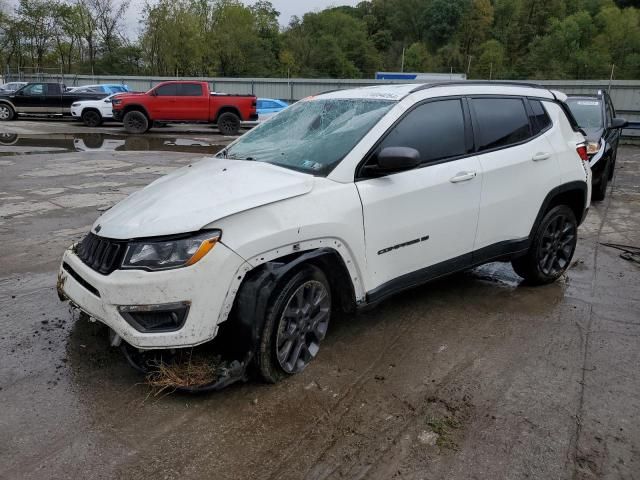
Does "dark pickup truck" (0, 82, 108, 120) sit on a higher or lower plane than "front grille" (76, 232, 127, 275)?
higher

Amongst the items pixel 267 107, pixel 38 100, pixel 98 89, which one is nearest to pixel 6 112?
pixel 38 100

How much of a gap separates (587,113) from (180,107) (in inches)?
556

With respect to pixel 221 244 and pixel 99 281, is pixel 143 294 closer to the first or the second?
pixel 99 281

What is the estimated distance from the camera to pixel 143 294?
2754mm

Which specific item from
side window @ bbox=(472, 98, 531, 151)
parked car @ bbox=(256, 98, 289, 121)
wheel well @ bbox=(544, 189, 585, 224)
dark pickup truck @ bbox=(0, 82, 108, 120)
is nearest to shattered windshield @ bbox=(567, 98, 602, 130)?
wheel well @ bbox=(544, 189, 585, 224)

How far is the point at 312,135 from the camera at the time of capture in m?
3.82

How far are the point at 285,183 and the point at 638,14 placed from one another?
82450mm

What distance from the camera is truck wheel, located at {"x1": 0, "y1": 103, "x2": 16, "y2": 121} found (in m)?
22.2

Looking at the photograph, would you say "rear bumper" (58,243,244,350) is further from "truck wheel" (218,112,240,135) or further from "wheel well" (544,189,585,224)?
"truck wheel" (218,112,240,135)

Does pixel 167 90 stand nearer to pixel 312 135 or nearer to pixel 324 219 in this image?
pixel 312 135

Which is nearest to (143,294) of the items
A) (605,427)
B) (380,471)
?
(380,471)

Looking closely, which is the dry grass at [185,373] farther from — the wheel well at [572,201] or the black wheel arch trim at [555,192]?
the wheel well at [572,201]

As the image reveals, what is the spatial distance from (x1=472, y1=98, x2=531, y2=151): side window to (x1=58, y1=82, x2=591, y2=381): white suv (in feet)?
0.04

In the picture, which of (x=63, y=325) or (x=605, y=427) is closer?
(x=605, y=427)
